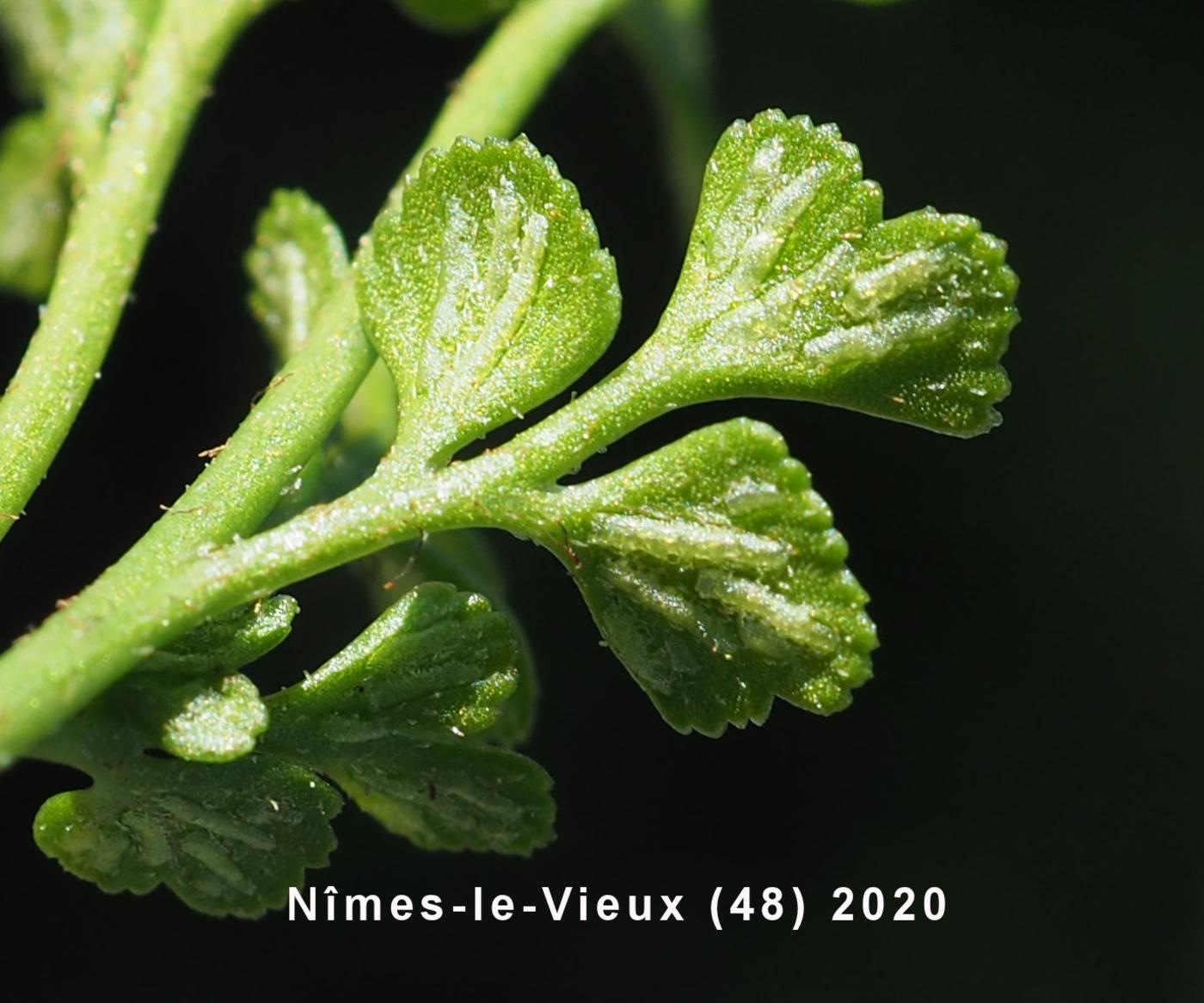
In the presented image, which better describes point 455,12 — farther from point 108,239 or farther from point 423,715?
point 423,715

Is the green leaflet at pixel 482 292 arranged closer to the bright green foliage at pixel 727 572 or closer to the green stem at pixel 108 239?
the bright green foliage at pixel 727 572

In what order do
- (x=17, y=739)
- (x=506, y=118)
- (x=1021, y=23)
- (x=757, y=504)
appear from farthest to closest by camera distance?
(x=1021, y=23) < (x=506, y=118) < (x=757, y=504) < (x=17, y=739)

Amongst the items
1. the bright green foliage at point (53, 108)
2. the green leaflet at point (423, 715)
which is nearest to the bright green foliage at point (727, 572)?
the green leaflet at point (423, 715)

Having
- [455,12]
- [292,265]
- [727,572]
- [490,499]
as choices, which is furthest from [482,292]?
[455,12]

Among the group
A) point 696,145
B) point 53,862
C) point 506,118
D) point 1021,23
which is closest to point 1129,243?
point 1021,23

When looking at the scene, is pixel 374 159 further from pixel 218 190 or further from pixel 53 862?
pixel 53 862

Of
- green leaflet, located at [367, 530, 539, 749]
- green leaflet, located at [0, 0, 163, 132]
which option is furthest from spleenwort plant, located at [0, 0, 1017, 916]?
green leaflet, located at [0, 0, 163, 132]
